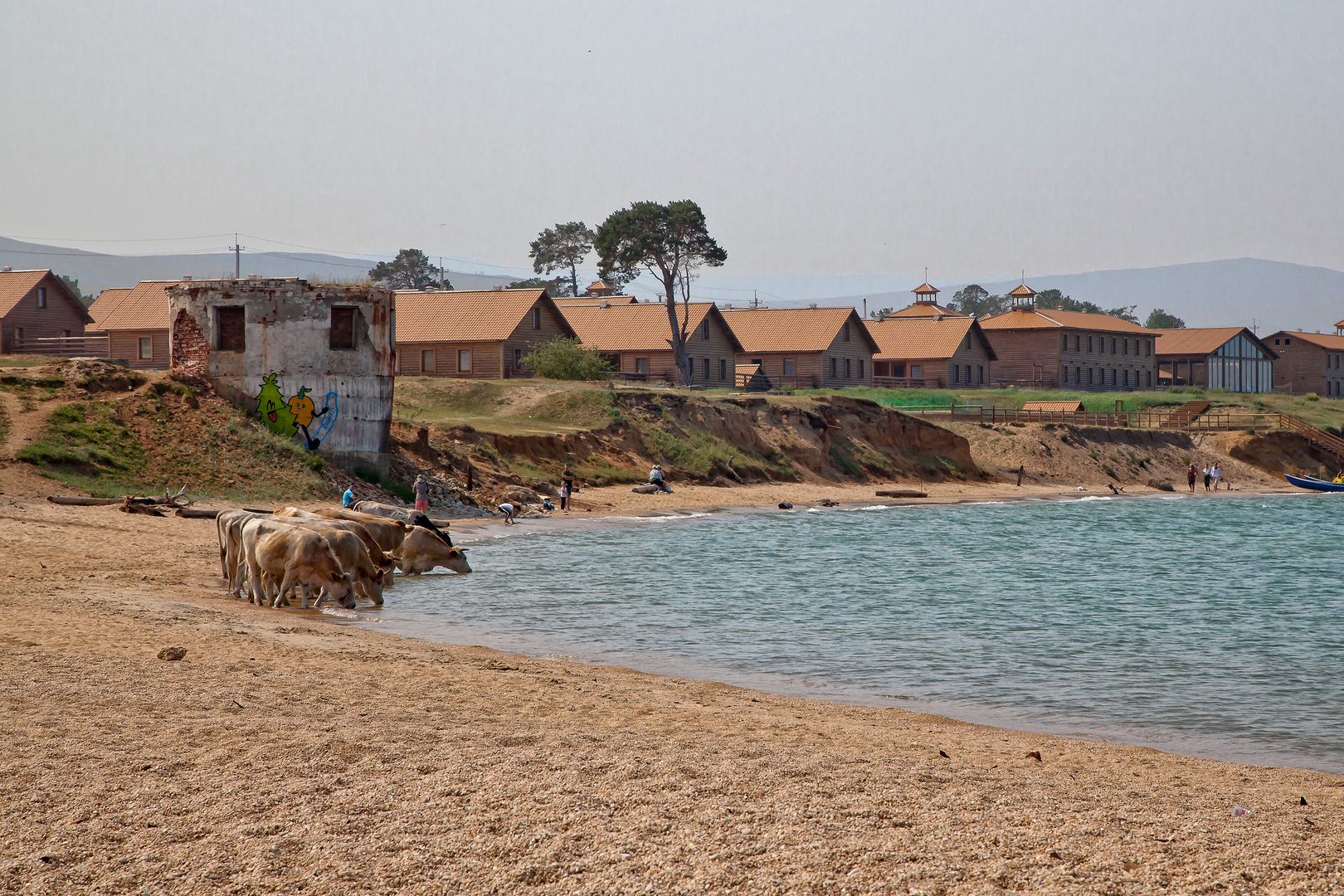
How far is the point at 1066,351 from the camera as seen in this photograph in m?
93.8

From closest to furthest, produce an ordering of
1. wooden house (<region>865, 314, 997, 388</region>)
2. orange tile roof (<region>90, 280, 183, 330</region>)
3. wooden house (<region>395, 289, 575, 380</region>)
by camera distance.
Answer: wooden house (<region>395, 289, 575, 380</region>) < orange tile roof (<region>90, 280, 183, 330</region>) < wooden house (<region>865, 314, 997, 388</region>)

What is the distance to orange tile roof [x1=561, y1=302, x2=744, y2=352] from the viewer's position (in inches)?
2953

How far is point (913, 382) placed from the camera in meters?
87.1

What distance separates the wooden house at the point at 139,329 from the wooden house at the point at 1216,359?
81.5m

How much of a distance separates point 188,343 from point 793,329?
5243 cm

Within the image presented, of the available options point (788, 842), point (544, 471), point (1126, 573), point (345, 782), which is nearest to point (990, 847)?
point (788, 842)

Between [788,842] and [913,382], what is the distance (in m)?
82.4

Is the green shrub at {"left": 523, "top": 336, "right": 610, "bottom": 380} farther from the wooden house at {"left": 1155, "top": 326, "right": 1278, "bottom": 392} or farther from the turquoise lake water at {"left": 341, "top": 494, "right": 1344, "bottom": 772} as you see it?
the wooden house at {"left": 1155, "top": 326, "right": 1278, "bottom": 392}

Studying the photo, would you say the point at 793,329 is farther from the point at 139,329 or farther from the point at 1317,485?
the point at 139,329

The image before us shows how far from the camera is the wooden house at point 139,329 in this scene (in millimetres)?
64875

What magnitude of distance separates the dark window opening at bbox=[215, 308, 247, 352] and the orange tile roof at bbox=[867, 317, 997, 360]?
58684 millimetres

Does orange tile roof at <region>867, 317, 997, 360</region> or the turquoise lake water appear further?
orange tile roof at <region>867, 317, 997, 360</region>

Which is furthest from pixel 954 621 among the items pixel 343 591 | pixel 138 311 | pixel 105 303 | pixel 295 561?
pixel 105 303

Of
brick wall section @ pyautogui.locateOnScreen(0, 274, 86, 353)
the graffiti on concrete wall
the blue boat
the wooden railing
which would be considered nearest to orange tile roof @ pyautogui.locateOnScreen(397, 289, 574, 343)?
the wooden railing
